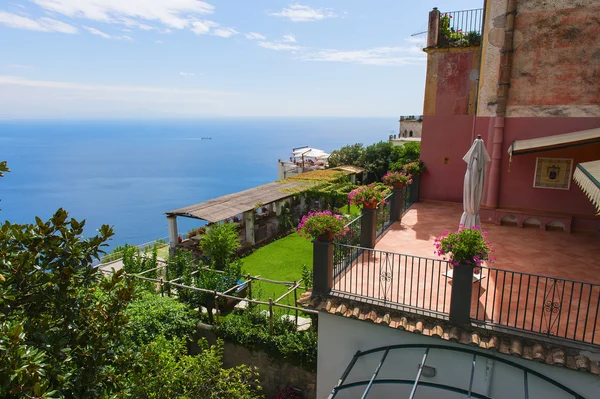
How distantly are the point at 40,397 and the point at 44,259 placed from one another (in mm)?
1640

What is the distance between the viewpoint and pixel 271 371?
32.3 ft

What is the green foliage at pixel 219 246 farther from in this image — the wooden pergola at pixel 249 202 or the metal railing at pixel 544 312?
the metal railing at pixel 544 312

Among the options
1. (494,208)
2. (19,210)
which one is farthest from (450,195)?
(19,210)

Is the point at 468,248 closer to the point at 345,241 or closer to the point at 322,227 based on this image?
the point at 322,227

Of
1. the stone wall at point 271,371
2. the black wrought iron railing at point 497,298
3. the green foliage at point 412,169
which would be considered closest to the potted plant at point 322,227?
the black wrought iron railing at point 497,298

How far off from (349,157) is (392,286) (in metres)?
26.9

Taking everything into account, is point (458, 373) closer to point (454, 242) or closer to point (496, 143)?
point (454, 242)

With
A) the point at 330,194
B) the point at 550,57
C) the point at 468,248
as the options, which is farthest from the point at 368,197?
the point at 330,194

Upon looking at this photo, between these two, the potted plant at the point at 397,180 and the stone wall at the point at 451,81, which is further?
the stone wall at the point at 451,81

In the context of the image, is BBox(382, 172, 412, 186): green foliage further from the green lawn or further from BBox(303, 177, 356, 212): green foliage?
BBox(303, 177, 356, 212): green foliage

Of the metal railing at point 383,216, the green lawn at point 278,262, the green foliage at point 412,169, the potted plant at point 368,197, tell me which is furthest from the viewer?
the green foliage at point 412,169

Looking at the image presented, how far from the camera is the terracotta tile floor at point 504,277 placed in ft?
21.1

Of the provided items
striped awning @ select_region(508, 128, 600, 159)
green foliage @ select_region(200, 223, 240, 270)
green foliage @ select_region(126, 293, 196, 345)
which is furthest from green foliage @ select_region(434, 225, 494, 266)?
green foliage @ select_region(200, 223, 240, 270)

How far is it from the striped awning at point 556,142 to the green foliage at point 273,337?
7384 mm
